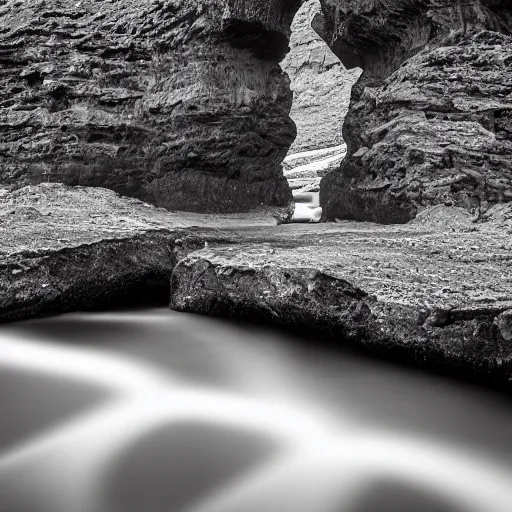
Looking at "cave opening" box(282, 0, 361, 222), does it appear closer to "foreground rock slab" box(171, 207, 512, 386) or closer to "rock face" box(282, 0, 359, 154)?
"rock face" box(282, 0, 359, 154)

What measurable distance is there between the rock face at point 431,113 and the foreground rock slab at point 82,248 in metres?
0.95

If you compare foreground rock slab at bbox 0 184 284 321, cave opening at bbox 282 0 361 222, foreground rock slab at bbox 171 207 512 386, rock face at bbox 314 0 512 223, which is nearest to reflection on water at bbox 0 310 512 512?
foreground rock slab at bbox 171 207 512 386

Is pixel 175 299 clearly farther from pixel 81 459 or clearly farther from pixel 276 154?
pixel 276 154

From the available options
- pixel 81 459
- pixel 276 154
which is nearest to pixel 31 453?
pixel 81 459

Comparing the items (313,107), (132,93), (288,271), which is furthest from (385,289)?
(313,107)

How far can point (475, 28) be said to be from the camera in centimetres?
297

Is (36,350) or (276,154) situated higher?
(276,154)

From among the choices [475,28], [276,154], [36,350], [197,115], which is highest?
[475,28]

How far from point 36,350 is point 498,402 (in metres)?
1.68

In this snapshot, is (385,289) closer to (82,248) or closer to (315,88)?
(82,248)

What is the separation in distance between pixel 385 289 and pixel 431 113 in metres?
1.51

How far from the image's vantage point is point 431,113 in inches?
116

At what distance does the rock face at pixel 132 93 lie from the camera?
3.25 meters

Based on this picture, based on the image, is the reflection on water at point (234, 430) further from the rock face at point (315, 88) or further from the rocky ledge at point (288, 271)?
the rock face at point (315, 88)
